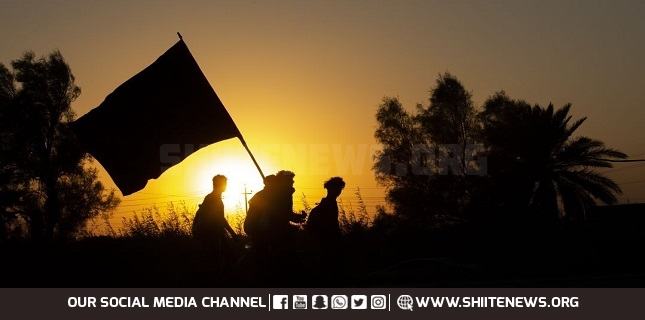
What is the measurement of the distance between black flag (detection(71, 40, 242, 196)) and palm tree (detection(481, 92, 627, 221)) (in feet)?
115

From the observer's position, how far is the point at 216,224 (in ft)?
36.0

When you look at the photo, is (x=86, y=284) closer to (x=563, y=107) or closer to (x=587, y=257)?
(x=587, y=257)

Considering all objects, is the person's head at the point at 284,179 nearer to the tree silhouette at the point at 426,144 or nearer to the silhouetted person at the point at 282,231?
the silhouetted person at the point at 282,231

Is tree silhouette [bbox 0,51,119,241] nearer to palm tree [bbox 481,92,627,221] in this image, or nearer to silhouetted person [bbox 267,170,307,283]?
palm tree [bbox 481,92,627,221]

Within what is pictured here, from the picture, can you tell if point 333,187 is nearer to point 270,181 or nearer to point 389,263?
point 270,181

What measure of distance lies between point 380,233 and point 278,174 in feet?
22.6

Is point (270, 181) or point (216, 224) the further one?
point (216, 224)

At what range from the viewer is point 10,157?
4841cm
